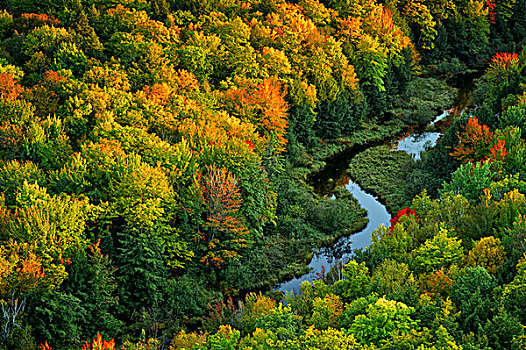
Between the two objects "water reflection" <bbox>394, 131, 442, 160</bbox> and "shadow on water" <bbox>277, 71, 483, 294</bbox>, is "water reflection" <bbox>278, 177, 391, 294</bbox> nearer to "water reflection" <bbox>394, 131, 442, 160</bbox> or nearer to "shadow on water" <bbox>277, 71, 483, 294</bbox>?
"shadow on water" <bbox>277, 71, 483, 294</bbox>

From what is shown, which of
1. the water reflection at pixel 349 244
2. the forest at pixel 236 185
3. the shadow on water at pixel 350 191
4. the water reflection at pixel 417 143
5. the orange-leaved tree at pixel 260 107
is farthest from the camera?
the water reflection at pixel 417 143

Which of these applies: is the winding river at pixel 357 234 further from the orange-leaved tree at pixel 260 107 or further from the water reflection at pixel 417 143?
the orange-leaved tree at pixel 260 107

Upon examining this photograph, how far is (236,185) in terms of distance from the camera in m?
44.4

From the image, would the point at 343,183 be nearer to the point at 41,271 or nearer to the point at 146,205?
the point at 146,205

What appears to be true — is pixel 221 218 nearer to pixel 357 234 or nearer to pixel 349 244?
pixel 349 244

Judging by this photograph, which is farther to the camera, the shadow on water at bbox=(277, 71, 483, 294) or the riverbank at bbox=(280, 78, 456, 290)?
the riverbank at bbox=(280, 78, 456, 290)

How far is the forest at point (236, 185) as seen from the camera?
29.7m

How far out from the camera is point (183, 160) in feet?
140

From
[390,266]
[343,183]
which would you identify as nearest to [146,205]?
[390,266]

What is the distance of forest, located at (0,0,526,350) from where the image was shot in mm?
29688

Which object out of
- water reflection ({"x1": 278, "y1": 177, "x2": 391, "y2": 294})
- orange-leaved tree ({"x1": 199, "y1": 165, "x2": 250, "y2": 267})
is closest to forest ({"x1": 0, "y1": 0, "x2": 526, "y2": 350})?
orange-leaved tree ({"x1": 199, "y1": 165, "x2": 250, "y2": 267})

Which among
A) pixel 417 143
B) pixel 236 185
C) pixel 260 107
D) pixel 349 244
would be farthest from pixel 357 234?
pixel 417 143

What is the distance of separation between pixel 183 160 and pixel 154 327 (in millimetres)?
12711

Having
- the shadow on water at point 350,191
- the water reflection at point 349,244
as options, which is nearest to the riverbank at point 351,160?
the shadow on water at point 350,191
